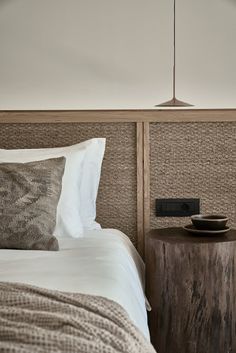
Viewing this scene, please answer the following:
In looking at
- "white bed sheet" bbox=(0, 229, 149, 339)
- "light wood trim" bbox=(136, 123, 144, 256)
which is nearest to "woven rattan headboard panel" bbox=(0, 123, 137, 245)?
"light wood trim" bbox=(136, 123, 144, 256)

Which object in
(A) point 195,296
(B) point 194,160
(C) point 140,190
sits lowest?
(A) point 195,296

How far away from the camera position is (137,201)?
262 centimetres

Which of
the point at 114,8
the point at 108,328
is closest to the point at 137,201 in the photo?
the point at 114,8

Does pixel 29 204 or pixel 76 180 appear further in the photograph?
pixel 76 180

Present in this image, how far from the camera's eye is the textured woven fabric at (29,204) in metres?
2.02

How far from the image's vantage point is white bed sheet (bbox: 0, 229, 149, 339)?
1.50 m

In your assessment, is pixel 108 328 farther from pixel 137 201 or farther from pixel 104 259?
pixel 137 201

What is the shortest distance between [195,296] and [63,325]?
3.50ft

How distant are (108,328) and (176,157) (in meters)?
1.58

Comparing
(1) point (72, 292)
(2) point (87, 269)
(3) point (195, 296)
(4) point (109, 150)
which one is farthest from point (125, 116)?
(1) point (72, 292)

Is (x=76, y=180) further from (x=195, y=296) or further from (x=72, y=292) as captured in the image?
(x=72, y=292)

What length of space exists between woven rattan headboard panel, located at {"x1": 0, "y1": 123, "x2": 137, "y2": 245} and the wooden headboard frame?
0.07 feet

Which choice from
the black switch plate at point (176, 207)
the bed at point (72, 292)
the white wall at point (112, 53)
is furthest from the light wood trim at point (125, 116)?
the black switch plate at point (176, 207)

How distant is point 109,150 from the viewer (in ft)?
8.59
